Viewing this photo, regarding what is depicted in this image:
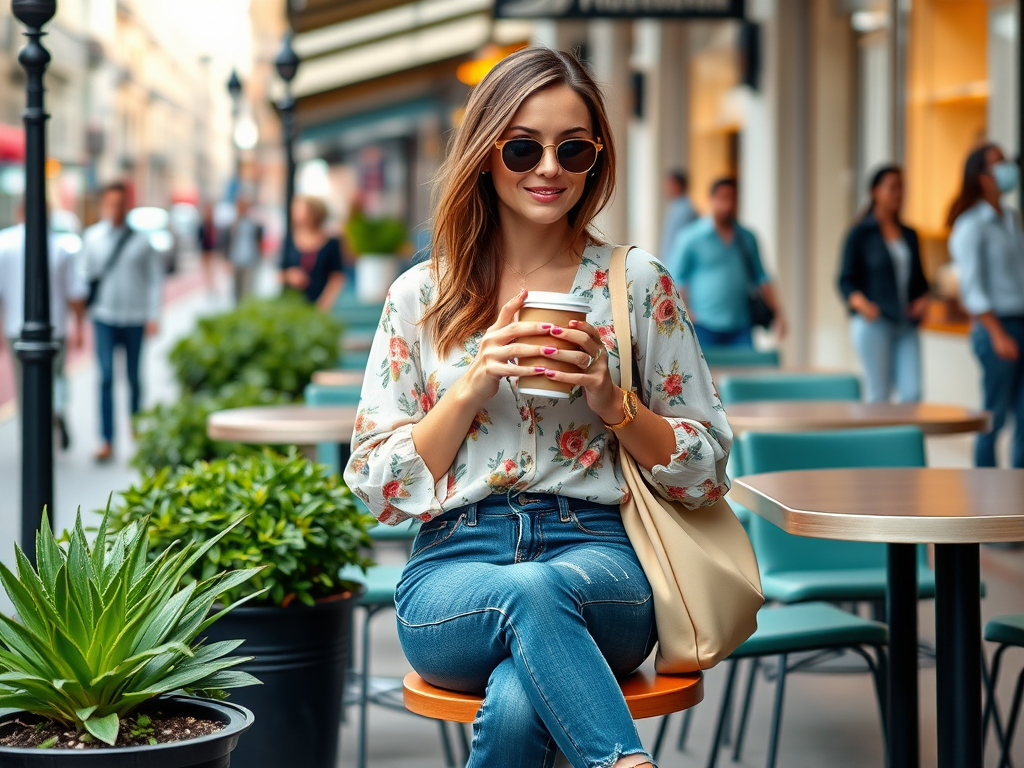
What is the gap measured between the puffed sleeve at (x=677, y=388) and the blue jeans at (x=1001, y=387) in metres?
4.36

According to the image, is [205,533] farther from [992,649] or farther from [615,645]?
[992,649]

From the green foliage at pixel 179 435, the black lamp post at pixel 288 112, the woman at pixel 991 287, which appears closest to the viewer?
the green foliage at pixel 179 435

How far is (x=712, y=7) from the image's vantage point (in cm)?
888

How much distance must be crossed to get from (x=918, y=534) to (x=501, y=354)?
2.55 feet

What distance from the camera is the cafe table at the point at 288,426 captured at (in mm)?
4148

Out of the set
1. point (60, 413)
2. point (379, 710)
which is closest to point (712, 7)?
point (60, 413)

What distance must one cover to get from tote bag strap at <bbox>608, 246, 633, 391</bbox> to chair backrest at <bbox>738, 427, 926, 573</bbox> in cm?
127

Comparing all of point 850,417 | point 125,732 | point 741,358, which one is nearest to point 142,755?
point 125,732

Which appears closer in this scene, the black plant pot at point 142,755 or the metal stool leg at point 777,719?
the black plant pot at point 142,755

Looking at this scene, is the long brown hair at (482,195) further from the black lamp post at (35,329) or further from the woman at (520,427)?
the black lamp post at (35,329)

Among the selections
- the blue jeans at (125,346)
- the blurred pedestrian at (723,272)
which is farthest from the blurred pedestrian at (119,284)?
the blurred pedestrian at (723,272)

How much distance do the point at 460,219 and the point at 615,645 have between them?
0.82 metres

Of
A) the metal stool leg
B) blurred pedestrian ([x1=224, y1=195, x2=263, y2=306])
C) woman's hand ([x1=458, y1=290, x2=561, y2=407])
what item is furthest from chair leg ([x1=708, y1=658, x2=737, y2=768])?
blurred pedestrian ([x1=224, y1=195, x2=263, y2=306])

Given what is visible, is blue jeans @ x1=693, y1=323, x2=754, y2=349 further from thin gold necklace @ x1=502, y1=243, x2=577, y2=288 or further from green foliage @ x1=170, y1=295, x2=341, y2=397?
thin gold necklace @ x1=502, y1=243, x2=577, y2=288
